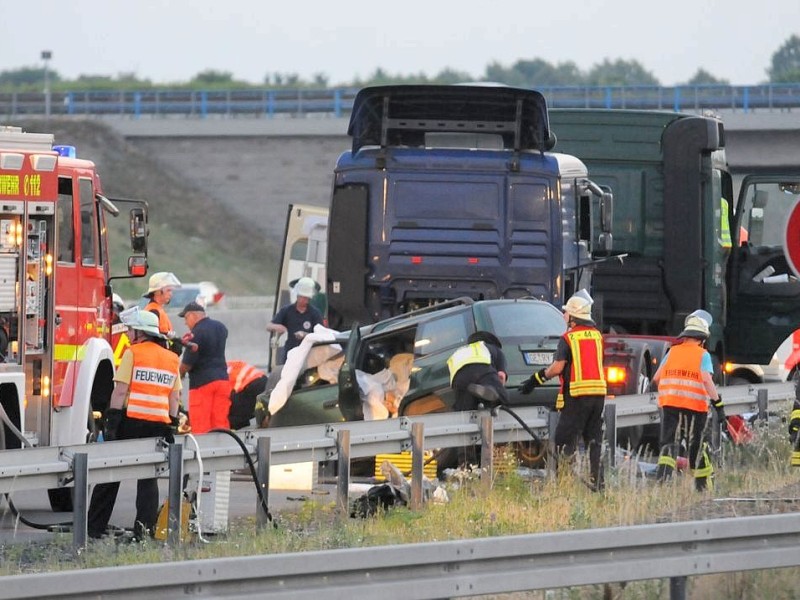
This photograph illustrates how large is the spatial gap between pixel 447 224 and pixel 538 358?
3154 mm

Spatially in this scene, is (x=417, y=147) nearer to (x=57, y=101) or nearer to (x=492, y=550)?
(x=492, y=550)

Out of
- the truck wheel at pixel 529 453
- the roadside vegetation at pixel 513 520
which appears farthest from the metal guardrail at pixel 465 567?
the truck wheel at pixel 529 453

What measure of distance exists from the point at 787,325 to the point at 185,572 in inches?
591

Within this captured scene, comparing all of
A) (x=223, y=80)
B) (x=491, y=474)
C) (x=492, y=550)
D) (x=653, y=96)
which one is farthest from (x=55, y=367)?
(x=223, y=80)

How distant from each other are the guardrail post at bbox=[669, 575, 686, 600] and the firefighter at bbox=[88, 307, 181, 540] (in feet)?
15.9

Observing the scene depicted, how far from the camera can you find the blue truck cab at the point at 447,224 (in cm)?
1778

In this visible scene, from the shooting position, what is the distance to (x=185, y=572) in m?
7.14

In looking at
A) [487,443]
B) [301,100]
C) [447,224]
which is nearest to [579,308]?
[487,443]

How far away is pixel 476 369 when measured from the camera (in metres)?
13.9

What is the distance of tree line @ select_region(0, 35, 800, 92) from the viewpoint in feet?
293

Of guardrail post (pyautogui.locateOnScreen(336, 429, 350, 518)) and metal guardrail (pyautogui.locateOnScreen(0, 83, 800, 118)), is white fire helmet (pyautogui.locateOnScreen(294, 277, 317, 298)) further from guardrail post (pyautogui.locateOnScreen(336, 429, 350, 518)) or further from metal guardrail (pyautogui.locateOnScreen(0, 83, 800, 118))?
metal guardrail (pyautogui.locateOnScreen(0, 83, 800, 118))

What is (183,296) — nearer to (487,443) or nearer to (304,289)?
(304,289)

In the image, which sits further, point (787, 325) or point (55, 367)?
point (787, 325)

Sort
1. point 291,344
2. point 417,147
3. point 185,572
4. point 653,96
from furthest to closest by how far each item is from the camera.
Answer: point 653,96, point 291,344, point 417,147, point 185,572
